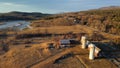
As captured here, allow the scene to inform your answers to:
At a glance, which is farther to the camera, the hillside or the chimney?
the hillside

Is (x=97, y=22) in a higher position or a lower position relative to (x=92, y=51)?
lower

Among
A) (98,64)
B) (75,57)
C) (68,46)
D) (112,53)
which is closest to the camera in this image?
(98,64)

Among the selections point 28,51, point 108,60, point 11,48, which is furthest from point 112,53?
point 11,48

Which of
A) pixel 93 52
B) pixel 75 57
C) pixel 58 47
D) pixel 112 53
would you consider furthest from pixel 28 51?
pixel 112 53

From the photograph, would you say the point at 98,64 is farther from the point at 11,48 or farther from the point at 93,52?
the point at 11,48

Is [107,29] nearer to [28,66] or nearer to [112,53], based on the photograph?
[112,53]

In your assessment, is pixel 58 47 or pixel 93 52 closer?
pixel 93 52

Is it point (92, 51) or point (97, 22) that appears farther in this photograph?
point (97, 22)

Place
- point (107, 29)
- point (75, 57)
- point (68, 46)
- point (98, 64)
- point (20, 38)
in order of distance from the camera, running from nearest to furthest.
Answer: point (98, 64) < point (75, 57) < point (68, 46) < point (20, 38) < point (107, 29)

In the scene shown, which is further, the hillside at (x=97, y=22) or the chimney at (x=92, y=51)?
the hillside at (x=97, y=22)
